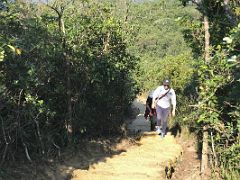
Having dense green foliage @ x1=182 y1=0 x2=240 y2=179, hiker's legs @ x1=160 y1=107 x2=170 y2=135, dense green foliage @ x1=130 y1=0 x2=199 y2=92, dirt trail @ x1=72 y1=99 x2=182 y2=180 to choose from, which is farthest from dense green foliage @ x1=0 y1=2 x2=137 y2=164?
dense green foliage @ x1=130 y1=0 x2=199 y2=92

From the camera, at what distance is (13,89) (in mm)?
7398

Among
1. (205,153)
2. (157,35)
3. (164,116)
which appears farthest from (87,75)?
(157,35)

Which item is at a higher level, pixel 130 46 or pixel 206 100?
pixel 130 46

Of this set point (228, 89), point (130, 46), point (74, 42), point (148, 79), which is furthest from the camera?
point (148, 79)

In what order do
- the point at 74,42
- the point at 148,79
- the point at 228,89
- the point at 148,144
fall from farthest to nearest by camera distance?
the point at 148,79, the point at 148,144, the point at 74,42, the point at 228,89

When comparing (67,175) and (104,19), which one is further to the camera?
(104,19)

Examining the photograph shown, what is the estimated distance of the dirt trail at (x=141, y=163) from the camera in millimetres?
7539

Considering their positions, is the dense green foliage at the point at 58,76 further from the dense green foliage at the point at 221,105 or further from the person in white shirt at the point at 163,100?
the dense green foliage at the point at 221,105

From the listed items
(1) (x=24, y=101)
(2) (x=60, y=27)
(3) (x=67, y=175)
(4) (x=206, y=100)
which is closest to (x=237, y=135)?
(4) (x=206, y=100)

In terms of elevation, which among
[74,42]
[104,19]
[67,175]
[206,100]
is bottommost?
[67,175]

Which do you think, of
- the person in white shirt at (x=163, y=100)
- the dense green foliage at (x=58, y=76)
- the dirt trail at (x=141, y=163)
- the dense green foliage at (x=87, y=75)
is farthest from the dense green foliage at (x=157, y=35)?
the dirt trail at (x=141, y=163)

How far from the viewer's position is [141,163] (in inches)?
340

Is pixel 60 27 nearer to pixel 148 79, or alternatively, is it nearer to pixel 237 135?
pixel 237 135

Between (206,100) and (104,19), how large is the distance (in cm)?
470
